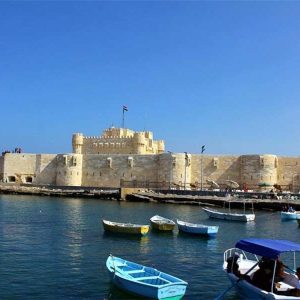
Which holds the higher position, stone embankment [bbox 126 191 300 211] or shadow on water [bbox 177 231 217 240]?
stone embankment [bbox 126 191 300 211]

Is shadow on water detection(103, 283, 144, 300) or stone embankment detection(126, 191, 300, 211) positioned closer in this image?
shadow on water detection(103, 283, 144, 300)

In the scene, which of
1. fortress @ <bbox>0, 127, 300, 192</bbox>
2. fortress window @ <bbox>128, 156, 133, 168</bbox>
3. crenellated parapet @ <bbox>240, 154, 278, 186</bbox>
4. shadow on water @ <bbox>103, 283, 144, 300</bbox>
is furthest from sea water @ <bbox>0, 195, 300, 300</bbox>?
fortress window @ <bbox>128, 156, 133, 168</bbox>

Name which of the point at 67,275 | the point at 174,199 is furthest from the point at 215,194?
the point at 67,275

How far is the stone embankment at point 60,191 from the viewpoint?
51375 millimetres

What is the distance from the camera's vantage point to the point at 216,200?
44.2m

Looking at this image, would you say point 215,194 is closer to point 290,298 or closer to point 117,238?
point 117,238

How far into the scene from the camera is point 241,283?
1289 cm

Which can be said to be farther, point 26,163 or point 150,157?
point 26,163

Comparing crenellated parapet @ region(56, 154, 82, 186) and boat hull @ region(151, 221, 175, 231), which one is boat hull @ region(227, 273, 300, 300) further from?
crenellated parapet @ region(56, 154, 82, 186)

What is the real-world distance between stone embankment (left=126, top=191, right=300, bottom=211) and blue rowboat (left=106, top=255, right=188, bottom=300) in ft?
84.1

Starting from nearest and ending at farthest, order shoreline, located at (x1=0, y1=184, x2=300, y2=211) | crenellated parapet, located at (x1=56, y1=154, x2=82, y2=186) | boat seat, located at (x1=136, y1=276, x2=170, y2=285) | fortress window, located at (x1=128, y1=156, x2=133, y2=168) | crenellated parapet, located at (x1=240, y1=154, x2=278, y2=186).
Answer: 1. boat seat, located at (x1=136, y1=276, x2=170, y2=285)
2. shoreline, located at (x1=0, y1=184, x2=300, y2=211)
3. crenellated parapet, located at (x1=240, y1=154, x2=278, y2=186)
4. fortress window, located at (x1=128, y1=156, x2=133, y2=168)
5. crenellated parapet, located at (x1=56, y1=154, x2=82, y2=186)

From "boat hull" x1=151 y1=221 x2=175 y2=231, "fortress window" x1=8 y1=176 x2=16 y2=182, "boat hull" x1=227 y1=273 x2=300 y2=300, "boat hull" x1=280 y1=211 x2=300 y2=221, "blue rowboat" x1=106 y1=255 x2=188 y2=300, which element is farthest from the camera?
"fortress window" x1=8 y1=176 x2=16 y2=182

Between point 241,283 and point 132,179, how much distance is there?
4305 cm

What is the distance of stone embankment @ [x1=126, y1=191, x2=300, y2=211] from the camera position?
135ft
